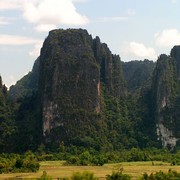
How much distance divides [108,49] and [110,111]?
8835mm

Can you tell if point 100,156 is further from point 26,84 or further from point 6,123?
point 26,84

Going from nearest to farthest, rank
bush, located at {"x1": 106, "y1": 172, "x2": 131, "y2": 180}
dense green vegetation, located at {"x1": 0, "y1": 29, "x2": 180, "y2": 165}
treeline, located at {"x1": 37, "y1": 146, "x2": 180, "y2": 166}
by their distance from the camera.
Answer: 1. bush, located at {"x1": 106, "y1": 172, "x2": 131, "y2": 180}
2. treeline, located at {"x1": 37, "y1": 146, "x2": 180, "y2": 166}
3. dense green vegetation, located at {"x1": 0, "y1": 29, "x2": 180, "y2": 165}

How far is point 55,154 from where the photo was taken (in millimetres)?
57656

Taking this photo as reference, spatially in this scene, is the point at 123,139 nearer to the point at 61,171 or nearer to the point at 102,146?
the point at 102,146

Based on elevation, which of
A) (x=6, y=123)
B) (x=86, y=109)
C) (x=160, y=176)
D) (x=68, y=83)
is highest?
(x=68, y=83)

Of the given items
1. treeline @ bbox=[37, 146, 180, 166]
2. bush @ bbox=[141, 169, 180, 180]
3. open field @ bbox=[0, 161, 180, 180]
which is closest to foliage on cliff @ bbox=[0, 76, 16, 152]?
treeline @ bbox=[37, 146, 180, 166]

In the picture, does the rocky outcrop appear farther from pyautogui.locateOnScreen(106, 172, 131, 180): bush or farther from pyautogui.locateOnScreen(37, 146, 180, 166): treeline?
pyautogui.locateOnScreen(106, 172, 131, 180): bush

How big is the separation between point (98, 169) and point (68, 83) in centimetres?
1862

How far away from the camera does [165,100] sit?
223ft

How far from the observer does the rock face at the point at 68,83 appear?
6228 centimetres

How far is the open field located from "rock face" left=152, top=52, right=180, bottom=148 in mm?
13376

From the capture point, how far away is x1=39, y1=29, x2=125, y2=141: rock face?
62.3 m

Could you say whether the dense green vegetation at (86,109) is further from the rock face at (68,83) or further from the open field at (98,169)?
the open field at (98,169)

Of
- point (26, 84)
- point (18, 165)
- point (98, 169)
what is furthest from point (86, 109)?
point (26, 84)
